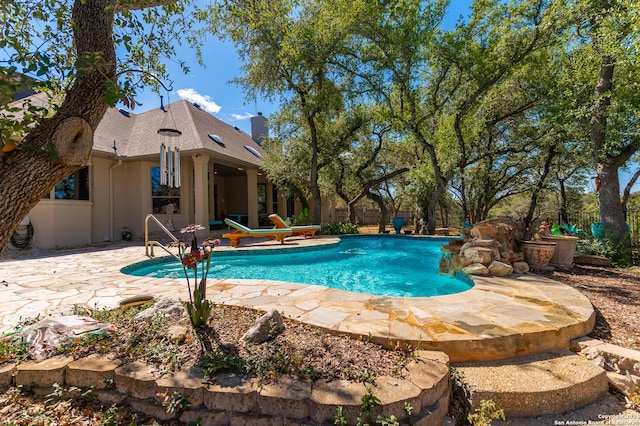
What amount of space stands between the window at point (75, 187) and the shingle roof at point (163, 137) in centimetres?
114

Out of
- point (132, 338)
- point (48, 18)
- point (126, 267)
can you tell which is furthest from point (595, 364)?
point (126, 267)

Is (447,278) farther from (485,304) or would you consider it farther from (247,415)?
(247,415)

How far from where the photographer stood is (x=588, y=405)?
2096mm

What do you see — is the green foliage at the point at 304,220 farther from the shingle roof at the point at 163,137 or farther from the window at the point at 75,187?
the window at the point at 75,187

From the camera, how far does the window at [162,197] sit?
11102 mm

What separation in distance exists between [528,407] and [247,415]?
1.96m

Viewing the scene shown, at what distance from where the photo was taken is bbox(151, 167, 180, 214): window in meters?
11.1

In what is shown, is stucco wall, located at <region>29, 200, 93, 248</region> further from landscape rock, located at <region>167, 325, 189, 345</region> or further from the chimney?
the chimney

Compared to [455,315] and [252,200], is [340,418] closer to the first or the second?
[455,315]

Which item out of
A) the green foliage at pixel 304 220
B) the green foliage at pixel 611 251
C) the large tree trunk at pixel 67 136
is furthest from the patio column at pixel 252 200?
the green foliage at pixel 611 251

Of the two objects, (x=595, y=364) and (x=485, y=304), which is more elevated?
(x=485, y=304)

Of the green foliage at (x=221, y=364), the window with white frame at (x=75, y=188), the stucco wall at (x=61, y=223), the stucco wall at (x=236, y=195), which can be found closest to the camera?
the green foliage at (x=221, y=364)

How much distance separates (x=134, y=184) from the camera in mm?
10906

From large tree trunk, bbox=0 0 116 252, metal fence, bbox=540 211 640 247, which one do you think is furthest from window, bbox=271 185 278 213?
large tree trunk, bbox=0 0 116 252
